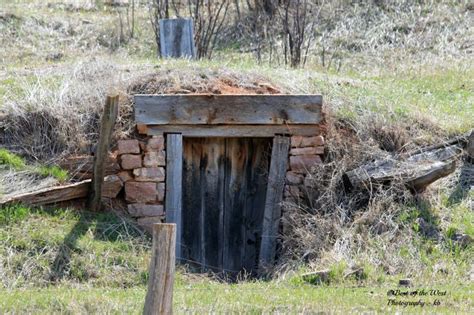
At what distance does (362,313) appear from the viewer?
7.59 metres

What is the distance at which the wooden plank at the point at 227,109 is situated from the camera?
1145cm

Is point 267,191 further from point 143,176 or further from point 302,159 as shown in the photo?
point 143,176

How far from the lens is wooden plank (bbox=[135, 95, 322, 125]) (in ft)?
37.6

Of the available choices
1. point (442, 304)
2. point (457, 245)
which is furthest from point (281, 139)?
point (442, 304)

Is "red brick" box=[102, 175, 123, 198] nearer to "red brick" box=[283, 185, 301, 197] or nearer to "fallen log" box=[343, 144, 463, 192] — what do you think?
"red brick" box=[283, 185, 301, 197]

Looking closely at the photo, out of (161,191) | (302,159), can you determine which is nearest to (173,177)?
(161,191)

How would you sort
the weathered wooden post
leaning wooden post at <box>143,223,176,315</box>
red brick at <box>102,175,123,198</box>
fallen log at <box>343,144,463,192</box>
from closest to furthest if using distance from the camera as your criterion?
1. leaning wooden post at <box>143,223,176,315</box>
2. fallen log at <box>343,144,463,192</box>
3. red brick at <box>102,175,123,198</box>
4. the weathered wooden post

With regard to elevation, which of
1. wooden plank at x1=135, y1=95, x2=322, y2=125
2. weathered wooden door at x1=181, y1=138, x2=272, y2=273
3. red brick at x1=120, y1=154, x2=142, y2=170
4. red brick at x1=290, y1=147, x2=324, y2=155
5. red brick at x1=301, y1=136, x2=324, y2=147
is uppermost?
wooden plank at x1=135, y1=95, x2=322, y2=125

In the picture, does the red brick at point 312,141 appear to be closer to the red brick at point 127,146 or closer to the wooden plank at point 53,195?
the red brick at point 127,146

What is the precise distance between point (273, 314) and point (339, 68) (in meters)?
9.94

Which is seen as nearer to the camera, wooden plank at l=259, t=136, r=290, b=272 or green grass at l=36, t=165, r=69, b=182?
green grass at l=36, t=165, r=69, b=182

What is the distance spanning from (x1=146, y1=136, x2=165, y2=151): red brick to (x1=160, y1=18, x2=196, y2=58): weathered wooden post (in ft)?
14.1

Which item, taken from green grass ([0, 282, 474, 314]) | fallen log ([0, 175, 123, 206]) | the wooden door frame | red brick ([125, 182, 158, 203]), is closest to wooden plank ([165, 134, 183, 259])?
the wooden door frame

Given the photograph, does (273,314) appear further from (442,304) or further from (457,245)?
(457,245)
